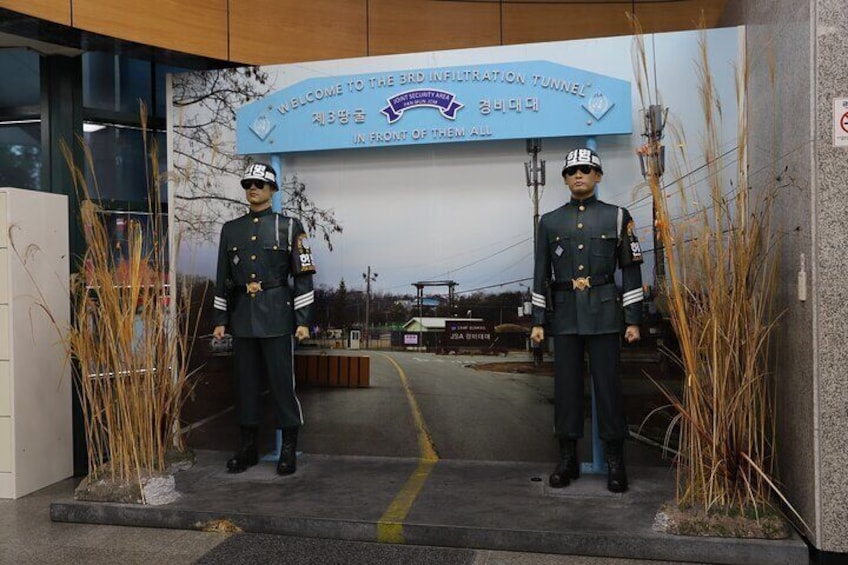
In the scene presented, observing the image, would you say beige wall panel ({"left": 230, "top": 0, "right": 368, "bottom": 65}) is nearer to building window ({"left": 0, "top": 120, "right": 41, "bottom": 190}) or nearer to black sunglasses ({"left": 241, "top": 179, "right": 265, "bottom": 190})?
black sunglasses ({"left": 241, "top": 179, "right": 265, "bottom": 190})

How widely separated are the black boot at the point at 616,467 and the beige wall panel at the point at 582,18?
382 cm

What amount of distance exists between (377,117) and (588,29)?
2668 millimetres

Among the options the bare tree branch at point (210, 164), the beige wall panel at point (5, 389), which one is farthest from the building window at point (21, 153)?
the beige wall panel at point (5, 389)

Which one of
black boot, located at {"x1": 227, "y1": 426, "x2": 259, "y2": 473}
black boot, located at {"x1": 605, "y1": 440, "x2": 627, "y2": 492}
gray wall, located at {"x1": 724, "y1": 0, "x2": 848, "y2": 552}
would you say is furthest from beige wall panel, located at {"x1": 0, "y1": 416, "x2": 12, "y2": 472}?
gray wall, located at {"x1": 724, "y1": 0, "x2": 848, "y2": 552}

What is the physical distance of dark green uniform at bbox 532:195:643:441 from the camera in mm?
4055

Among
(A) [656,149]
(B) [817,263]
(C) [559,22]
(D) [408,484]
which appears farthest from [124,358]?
(C) [559,22]

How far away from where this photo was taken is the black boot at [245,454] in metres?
4.61

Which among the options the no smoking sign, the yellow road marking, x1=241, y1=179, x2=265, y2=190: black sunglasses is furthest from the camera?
x1=241, y1=179, x2=265, y2=190: black sunglasses

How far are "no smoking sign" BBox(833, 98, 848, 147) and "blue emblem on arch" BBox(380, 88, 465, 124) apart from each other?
2.18 meters

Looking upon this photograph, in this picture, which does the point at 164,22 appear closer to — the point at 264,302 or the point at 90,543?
the point at 264,302

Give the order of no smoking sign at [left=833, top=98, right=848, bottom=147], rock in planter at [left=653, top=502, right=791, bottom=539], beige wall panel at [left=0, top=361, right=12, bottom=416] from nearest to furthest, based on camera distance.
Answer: no smoking sign at [left=833, top=98, right=848, bottom=147]
rock in planter at [left=653, top=502, right=791, bottom=539]
beige wall panel at [left=0, top=361, right=12, bottom=416]

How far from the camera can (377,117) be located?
4750 millimetres

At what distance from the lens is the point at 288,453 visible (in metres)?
4.56

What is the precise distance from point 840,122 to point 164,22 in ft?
13.5
